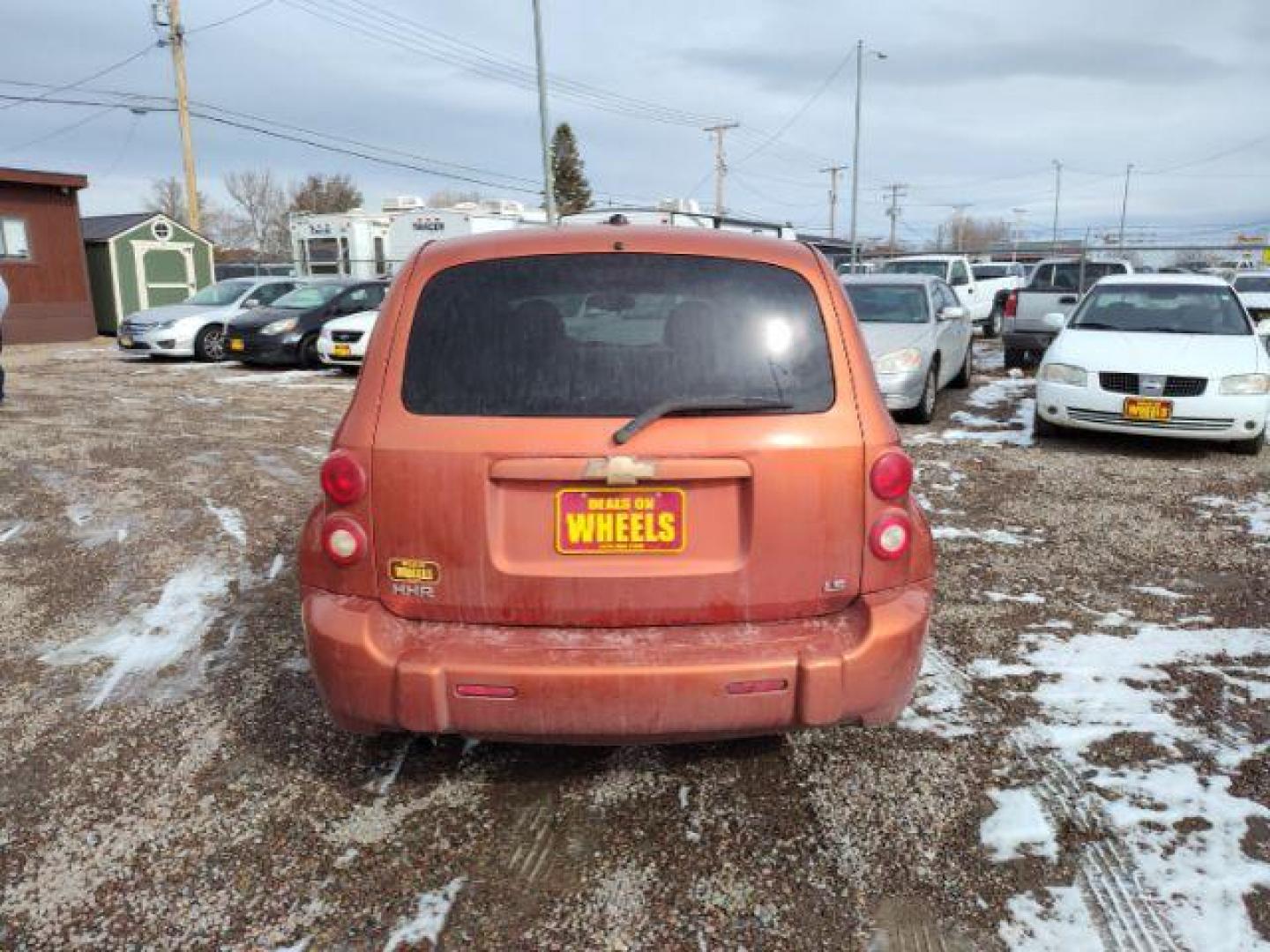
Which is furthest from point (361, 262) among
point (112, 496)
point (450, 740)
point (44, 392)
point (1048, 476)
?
point (450, 740)

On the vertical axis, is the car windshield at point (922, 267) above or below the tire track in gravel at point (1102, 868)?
above

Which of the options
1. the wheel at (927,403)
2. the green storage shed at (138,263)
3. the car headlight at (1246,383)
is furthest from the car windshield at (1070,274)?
the green storage shed at (138,263)

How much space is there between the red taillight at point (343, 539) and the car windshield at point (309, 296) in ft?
47.8

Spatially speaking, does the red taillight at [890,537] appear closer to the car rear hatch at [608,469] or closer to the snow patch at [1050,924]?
the car rear hatch at [608,469]

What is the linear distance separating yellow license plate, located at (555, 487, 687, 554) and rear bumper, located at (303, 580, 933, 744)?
0.79ft

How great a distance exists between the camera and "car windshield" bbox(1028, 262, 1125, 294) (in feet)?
57.2

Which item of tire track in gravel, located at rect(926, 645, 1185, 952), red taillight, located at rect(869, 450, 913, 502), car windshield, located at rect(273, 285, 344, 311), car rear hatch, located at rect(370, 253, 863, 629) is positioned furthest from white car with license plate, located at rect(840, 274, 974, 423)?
car windshield, located at rect(273, 285, 344, 311)

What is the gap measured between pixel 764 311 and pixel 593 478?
0.72 m

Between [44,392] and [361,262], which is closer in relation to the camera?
[44,392]

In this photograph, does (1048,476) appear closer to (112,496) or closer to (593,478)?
(593,478)

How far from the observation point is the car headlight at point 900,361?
929 cm

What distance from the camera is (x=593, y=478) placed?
2.43 m

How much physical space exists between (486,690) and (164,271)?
26.4 metres

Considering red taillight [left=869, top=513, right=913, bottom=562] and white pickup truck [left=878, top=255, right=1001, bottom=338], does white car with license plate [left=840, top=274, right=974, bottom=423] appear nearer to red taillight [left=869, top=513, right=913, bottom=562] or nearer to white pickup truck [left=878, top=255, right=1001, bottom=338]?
red taillight [left=869, top=513, right=913, bottom=562]
